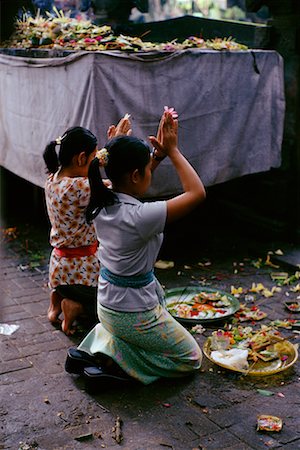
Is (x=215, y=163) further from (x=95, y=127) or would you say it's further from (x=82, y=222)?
(x=82, y=222)

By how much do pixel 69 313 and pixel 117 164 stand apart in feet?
5.52

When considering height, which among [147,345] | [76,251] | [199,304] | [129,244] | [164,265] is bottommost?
[164,265]

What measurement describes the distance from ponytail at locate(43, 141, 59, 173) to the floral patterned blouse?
74 millimetres

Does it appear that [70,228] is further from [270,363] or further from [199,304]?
[270,363]

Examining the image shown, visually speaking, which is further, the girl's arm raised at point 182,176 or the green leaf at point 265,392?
the green leaf at point 265,392

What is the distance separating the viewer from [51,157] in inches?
202

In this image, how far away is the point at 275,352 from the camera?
469 cm

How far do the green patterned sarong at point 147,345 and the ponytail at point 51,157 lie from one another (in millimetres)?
1390

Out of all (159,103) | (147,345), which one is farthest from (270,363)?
(159,103)

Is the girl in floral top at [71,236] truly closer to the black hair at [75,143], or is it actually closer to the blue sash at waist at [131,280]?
the black hair at [75,143]

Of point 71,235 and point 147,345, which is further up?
point 71,235

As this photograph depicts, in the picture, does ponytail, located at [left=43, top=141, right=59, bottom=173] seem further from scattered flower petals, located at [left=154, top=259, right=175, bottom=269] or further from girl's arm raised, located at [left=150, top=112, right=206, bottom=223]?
scattered flower petals, located at [left=154, top=259, right=175, bottom=269]

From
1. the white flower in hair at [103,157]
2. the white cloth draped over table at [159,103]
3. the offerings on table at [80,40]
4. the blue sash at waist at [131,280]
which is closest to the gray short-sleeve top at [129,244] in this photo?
the blue sash at waist at [131,280]

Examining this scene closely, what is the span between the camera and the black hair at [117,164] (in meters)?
3.91
